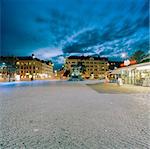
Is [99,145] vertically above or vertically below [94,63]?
below

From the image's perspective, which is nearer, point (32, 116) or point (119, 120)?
point (119, 120)

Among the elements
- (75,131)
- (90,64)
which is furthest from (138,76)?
(90,64)

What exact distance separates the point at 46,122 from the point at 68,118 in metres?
0.97

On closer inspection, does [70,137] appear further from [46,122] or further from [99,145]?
[46,122]

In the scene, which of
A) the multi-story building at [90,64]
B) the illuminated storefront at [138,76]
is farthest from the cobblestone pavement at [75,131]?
the multi-story building at [90,64]

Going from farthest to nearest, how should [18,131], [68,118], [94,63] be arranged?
[94,63], [68,118], [18,131]

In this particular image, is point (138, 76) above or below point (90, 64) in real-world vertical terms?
below

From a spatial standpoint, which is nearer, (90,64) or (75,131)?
(75,131)

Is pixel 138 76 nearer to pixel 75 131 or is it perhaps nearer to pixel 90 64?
pixel 75 131

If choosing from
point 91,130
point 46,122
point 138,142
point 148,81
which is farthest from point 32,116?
point 148,81

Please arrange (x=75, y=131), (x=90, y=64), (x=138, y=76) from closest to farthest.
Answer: (x=75, y=131)
(x=138, y=76)
(x=90, y=64)

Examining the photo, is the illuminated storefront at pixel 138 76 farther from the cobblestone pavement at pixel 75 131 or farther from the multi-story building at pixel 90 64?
the multi-story building at pixel 90 64

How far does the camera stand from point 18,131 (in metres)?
6.16

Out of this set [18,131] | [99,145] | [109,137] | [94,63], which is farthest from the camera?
[94,63]
